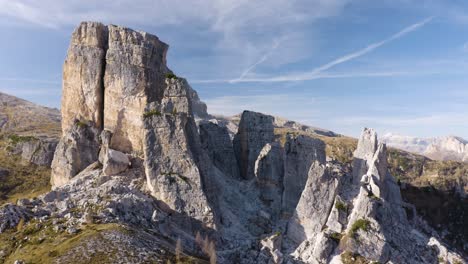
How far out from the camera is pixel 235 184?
7112cm

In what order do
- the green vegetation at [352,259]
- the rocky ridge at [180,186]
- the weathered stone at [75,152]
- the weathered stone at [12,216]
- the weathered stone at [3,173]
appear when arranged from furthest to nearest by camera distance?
the weathered stone at [3,173] → the weathered stone at [75,152] → the green vegetation at [352,259] → the rocky ridge at [180,186] → the weathered stone at [12,216]

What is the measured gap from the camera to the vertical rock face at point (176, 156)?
54781 mm

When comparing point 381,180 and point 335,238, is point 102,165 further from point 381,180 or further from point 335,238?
point 381,180

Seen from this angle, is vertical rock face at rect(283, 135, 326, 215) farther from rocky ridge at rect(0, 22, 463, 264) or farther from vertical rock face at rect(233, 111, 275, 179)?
vertical rock face at rect(233, 111, 275, 179)

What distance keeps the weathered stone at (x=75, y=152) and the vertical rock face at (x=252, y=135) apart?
30.3m

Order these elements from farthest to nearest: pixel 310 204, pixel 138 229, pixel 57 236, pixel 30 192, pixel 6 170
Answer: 1. pixel 6 170
2. pixel 30 192
3. pixel 310 204
4. pixel 138 229
5. pixel 57 236

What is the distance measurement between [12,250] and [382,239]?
50227 millimetres

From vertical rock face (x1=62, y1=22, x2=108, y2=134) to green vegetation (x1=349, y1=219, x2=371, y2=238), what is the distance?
166 ft

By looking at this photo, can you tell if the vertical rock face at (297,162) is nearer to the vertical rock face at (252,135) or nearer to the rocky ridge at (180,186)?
the rocky ridge at (180,186)

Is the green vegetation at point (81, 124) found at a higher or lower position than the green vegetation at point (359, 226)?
higher

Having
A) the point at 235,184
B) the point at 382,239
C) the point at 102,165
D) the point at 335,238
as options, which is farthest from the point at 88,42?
the point at 382,239

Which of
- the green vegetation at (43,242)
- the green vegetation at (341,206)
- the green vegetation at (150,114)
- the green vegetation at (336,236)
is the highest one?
the green vegetation at (150,114)

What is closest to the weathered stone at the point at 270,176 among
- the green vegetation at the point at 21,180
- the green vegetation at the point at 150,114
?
the green vegetation at the point at 150,114

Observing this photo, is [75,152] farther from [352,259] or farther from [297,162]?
[352,259]
